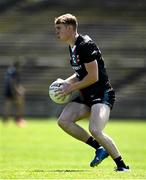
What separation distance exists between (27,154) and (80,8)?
73.3ft

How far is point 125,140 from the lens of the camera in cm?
1895

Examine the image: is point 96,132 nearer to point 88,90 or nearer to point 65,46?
point 88,90

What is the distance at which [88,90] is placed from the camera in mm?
10039

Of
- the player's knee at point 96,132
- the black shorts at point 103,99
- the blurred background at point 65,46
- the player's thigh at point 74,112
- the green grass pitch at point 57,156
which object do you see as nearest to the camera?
the green grass pitch at point 57,156

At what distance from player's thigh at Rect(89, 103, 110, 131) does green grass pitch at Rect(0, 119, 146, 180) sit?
1.80 ft

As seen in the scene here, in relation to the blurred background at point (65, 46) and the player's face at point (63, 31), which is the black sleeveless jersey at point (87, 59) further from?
the blurred background at point (65, 46)

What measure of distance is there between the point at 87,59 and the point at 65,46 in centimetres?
2410

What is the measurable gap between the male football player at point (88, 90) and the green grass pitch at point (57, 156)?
15.1 inches

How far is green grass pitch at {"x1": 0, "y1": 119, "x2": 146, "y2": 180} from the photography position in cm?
949

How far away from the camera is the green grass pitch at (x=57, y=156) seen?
949 cm

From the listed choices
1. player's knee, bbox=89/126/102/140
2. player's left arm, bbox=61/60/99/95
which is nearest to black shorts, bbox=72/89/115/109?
player's left arm, bbox=61/60/99/95

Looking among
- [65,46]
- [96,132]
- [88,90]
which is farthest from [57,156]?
[65,46]

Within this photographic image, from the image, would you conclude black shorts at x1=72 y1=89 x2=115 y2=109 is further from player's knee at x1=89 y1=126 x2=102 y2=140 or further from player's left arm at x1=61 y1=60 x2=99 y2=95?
player's knee at x1=89 y1=126 x2=102 y2=140

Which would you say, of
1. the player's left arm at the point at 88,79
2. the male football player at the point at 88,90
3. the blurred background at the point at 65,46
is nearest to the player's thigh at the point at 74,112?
the male football player at the point at 88,90
